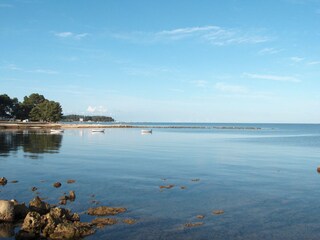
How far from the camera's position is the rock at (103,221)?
1976 cm

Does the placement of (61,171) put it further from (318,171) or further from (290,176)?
(318,171)

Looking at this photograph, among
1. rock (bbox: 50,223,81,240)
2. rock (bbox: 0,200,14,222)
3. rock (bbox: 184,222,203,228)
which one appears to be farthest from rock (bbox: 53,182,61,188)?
rock (bbox: 184,222,203,228)

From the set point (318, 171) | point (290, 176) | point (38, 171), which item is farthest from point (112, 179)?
point (318, 171)

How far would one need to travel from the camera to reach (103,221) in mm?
20234

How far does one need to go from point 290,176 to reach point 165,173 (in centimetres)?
1413

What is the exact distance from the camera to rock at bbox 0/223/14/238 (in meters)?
17.9

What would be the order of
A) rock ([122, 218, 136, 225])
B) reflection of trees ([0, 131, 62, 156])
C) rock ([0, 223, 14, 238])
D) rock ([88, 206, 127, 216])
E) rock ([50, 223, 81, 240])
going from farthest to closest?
reflection of trees ([0, 131, 62, 156])
rock ([88, 206, 127, 216])
rock ([122, 218, 136, 225])
rock ([0, 223, 14, 238])
rock ([50, 223, 81, 240])

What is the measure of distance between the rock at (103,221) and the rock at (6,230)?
170 inches

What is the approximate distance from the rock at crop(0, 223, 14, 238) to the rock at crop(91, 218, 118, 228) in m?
4.31

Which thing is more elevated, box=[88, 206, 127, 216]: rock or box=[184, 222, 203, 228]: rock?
box=[88, 206, 127, 216]: rock

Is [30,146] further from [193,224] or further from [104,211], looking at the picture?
[193,224]

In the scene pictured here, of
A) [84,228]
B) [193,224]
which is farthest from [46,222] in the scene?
[193,224]

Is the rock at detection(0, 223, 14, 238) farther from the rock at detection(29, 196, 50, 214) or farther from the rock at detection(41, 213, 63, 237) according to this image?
the rock at detection(29, 196, 50, 214)

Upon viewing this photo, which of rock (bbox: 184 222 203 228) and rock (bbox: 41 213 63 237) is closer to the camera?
rock (bbox: 41 213 63 237)
